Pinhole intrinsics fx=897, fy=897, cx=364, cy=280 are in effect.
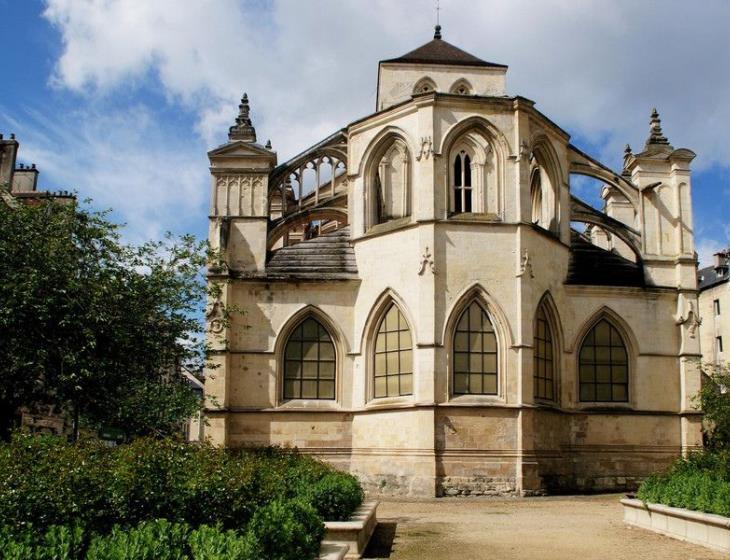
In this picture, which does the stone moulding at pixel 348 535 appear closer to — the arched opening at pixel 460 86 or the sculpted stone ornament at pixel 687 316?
the sculpted stone ornament at pixel 687 316

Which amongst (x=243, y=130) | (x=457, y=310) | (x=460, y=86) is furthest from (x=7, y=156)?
(x=457, y=310)

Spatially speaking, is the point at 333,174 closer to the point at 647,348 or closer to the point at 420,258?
the point at 420,258

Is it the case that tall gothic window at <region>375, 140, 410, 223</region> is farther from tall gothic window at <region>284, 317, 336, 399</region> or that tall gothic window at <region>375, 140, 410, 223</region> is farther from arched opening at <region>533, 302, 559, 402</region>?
arched opening at <region>533, 302, 559, 402</region>

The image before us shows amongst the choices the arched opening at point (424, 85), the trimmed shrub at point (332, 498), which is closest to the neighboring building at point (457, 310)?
the arched opening at point (424, 85)

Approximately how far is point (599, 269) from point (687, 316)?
2.87 m

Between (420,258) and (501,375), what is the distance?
3.67m

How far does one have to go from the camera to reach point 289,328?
25375 mm

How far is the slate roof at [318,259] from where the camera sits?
1008 inches

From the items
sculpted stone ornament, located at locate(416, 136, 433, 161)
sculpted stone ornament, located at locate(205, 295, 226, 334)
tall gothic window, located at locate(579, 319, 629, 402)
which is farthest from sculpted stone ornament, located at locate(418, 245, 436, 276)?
tall gothic window, located at locate(579, 319, 629, 402)

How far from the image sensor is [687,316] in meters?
26.4

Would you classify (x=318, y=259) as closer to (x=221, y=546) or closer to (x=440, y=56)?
(x=440, y=56)

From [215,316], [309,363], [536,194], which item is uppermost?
[536,194]

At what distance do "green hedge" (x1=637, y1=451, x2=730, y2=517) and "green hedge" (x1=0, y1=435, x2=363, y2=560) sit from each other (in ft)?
21.2

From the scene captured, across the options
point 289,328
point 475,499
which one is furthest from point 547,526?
point 289,328
